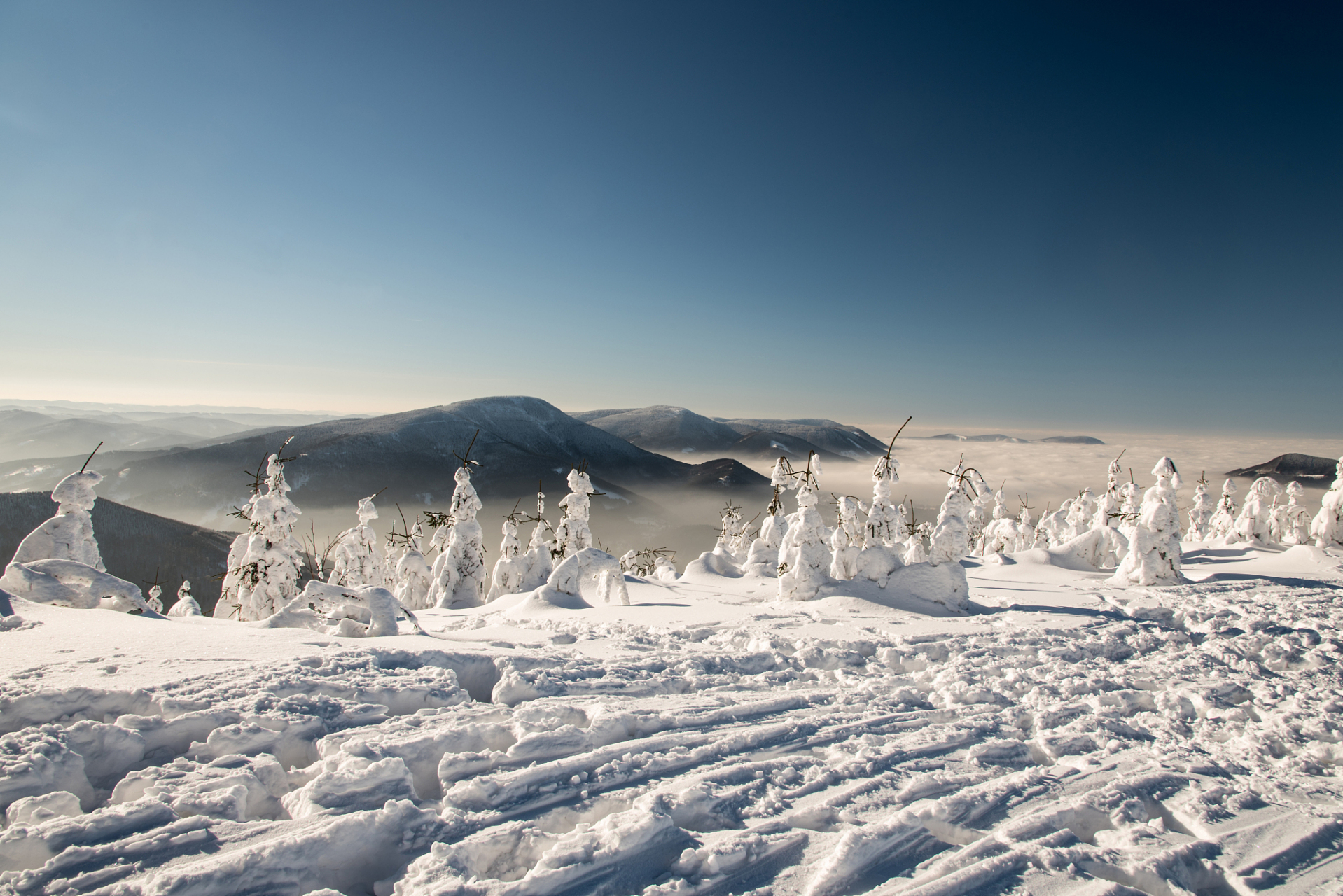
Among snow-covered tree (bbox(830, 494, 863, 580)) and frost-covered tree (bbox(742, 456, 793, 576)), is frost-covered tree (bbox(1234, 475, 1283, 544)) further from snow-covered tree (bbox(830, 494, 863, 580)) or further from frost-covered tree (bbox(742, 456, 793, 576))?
frost-covered tree (bbox(742, 456, 793, 576))

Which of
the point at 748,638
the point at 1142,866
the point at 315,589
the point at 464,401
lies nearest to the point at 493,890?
the point at 1142,866

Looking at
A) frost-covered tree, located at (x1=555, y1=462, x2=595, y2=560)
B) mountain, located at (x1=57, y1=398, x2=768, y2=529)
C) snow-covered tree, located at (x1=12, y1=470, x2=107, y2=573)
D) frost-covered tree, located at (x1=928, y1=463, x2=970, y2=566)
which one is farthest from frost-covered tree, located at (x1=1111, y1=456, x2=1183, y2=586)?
mountain, located at (x1=57, y1=398, x2=768, y2=529)

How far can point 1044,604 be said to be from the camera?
44.6ft

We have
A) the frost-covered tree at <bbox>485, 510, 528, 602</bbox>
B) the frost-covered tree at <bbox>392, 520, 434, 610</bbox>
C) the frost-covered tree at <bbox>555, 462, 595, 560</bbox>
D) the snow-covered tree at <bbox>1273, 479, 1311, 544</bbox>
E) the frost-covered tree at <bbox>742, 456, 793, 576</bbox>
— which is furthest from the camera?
the snow-covered tree at <bbox>1273, 479, 1311, 544</bbox>

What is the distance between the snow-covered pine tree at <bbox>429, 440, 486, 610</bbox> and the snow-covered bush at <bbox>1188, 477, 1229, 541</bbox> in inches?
1913

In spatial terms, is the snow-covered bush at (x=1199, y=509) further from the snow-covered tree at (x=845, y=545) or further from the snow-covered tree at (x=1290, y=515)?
the snow-covered tree at (x=845, y=545)

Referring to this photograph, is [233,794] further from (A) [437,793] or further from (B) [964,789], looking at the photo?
(B) [964,789]

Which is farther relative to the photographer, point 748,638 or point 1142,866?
point 748,638

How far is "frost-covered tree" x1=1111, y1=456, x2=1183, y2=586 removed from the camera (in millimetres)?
17641

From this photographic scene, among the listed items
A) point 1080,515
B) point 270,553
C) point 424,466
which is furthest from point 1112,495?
point 424,466

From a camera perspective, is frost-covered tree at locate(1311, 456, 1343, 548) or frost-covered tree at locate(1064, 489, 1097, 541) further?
frost-covered tree at locate(1064, 489, 1097, 541)

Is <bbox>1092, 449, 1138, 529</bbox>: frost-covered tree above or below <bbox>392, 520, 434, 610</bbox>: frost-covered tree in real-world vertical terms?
above

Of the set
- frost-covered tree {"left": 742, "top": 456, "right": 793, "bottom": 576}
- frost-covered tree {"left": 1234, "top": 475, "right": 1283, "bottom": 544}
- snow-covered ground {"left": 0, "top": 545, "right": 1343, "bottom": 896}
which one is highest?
frost-covered tree {"left": 1234, "top": 475, "right": 1283, "bottom": 544}

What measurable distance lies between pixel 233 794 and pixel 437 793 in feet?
4.39
